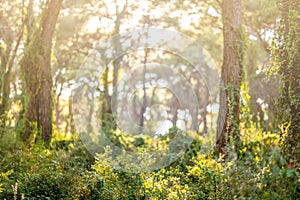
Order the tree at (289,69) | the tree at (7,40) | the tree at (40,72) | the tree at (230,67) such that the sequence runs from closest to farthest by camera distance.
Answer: the tree at (289,69), the tree at (230,67), the tree at (40,72), the tree at (7,40)

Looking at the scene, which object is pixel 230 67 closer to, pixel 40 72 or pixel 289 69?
pixel 289 69

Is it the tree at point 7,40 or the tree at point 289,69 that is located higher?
the tree at point 7,40

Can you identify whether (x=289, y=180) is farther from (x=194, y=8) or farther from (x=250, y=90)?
(x=250, y=90)

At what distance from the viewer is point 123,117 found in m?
43.4

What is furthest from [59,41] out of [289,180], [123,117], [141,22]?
[289,180]

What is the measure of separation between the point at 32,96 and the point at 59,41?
1537 cm

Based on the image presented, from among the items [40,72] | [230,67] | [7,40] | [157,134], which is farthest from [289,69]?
[7,40]

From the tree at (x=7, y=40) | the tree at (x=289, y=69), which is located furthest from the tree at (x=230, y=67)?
the tree at (x=7, y=40)

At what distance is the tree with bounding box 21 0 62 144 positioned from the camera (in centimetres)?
1323

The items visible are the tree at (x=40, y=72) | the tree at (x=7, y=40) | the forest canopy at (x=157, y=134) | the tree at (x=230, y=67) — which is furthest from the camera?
the tree at (x=7, y=40)

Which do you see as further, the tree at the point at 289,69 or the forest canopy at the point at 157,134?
the tree at the point at 289,69

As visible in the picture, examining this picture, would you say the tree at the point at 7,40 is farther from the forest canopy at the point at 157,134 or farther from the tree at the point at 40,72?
the tree at the point at 40,72

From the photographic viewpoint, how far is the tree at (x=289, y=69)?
329 inches

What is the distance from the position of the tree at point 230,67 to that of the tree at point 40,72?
15.5 feet
